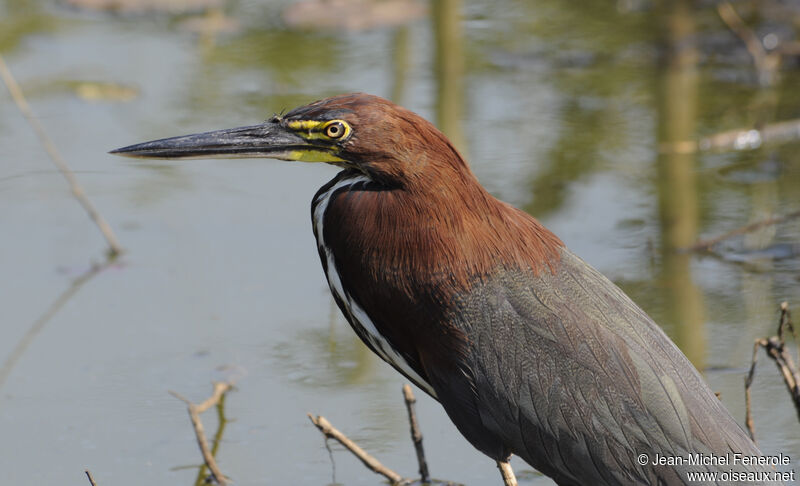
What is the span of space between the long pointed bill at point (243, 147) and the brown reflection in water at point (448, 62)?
12.7ft

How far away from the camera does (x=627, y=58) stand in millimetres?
8805

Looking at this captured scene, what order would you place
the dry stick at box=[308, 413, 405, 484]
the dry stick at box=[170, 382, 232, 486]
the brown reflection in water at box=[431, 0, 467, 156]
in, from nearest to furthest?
the dry stick at box=[308, 413, 405, 484], the dry stick at box=[170, 382, 232, 486], the brown reflection in water at box=[431, 0, 467, 156]

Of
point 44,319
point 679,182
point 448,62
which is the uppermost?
point 448,62

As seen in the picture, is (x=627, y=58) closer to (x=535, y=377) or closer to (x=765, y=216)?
(x=765, y=216)

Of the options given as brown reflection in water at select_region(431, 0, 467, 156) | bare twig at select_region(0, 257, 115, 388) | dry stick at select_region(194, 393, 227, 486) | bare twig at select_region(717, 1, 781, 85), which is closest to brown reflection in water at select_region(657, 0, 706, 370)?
bare twig at select_region(717, 1, 781, 85)

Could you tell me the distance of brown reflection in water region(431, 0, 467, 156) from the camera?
25.6 feet

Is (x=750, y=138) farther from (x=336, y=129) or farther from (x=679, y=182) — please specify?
(x=336, y=129)

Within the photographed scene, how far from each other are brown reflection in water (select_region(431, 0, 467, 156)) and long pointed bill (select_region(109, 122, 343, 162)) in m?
3.88

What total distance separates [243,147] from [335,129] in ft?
1.08

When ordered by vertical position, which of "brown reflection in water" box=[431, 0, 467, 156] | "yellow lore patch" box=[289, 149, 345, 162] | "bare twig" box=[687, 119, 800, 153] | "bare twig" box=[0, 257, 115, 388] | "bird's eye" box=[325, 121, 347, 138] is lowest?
"bare twig" box=[0, 257, 115, 388]

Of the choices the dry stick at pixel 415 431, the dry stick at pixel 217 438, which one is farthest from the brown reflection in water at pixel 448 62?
the dry stick at pixel 415 431

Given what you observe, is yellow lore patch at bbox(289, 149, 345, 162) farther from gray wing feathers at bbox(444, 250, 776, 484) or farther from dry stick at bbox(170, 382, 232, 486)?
dry stick at bbox(170, 382, 232, 486)

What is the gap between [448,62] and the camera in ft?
28.5

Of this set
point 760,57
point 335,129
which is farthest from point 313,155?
point 760,57
